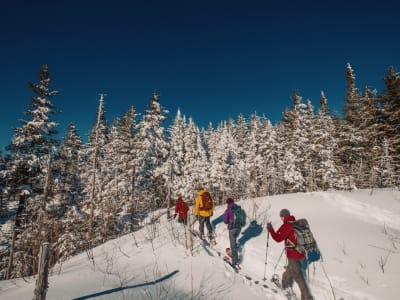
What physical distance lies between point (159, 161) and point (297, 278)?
861 inches

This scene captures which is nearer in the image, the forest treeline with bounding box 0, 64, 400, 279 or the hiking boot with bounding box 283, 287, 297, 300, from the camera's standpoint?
the hiking boot with bounding box 283, 287, 297, 300

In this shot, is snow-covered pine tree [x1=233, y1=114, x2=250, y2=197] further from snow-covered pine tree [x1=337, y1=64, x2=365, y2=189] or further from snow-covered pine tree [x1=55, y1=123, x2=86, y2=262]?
snow-covered pine tree [x1=55, y1=123, x2=86, y2=262]

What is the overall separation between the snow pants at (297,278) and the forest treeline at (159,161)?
788 centimetres

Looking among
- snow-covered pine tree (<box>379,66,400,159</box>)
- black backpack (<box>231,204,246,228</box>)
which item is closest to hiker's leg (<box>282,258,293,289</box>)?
black backpack (<box>231,204,246,228</box>)

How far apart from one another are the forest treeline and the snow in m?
5.51

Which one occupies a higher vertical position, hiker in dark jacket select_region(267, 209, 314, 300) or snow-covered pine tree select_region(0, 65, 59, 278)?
snow-covered pine tree select_region(0, 65, 59, 278)

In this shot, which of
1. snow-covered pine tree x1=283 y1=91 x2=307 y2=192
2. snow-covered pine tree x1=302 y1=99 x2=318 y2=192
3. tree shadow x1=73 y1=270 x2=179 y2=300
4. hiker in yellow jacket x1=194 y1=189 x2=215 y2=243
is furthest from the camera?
snow-covered pine tree x1=283 y1=91 x2=307 y2=192

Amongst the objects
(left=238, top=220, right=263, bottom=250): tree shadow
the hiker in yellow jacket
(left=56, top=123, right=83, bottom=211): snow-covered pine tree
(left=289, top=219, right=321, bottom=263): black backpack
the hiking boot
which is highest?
(left=56, top=123, right=83, bottom=211): snow-covered pine tree

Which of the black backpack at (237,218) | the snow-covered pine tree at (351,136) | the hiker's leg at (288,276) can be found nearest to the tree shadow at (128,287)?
the black backpack at (237,218)

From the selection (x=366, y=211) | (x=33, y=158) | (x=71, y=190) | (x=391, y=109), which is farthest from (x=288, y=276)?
(x=391, y=109)

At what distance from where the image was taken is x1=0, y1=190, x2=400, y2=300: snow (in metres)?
5.08

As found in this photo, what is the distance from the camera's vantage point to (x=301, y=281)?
18.8 ft

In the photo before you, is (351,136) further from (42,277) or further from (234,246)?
(42,277)

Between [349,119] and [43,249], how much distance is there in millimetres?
33066
